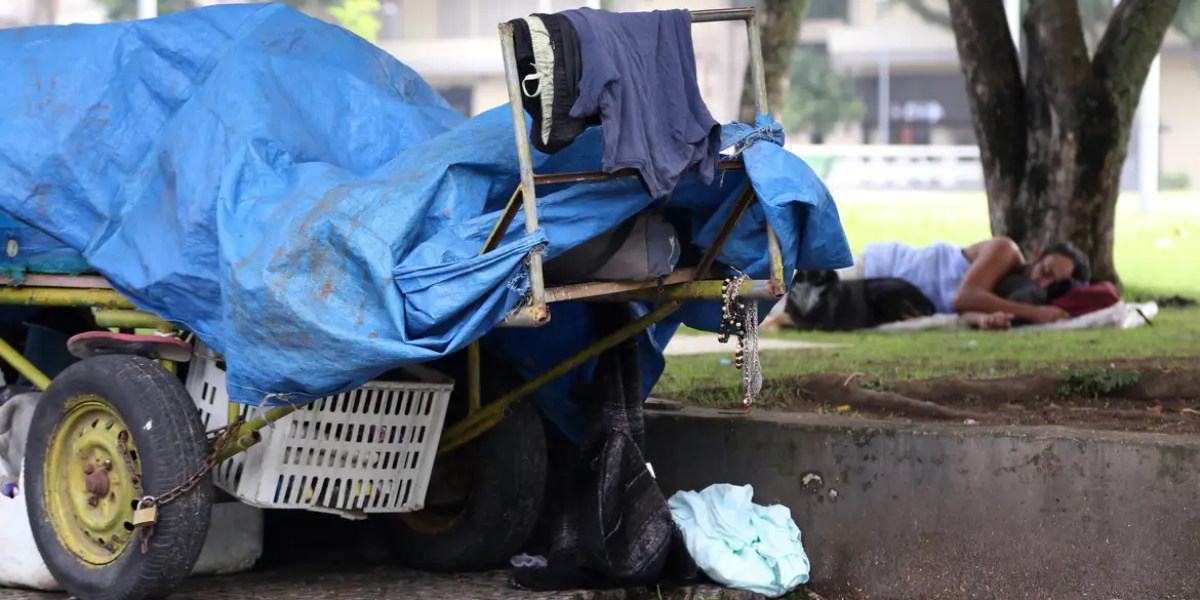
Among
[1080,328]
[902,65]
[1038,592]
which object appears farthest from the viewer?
[902,65]

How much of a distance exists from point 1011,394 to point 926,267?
4.01 m

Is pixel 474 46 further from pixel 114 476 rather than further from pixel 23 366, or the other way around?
pixel 114 476

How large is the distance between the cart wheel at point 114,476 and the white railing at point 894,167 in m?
21.2

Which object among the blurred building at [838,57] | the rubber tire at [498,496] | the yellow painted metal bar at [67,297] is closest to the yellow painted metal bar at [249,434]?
the yellow painted metal bar at [67,297]

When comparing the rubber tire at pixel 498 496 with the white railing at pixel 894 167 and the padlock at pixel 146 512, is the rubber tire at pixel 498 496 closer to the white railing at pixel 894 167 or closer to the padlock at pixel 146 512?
the padlock at pixel 146 512

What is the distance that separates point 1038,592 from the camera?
445 cm

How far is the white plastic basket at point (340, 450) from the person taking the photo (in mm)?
4262

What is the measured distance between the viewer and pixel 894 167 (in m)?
26.8

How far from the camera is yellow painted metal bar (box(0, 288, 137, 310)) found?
440 cm

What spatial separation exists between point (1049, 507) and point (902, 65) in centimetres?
2802

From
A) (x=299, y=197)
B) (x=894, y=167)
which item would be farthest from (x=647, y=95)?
(x=894, y=167)

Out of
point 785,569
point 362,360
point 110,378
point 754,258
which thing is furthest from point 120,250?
point 785,569

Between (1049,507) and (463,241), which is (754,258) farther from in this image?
(1049,507)

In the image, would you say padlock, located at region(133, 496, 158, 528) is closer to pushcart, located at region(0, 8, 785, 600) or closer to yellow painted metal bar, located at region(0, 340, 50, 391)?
pushcart, located at region(0, 8, 785, 600)
